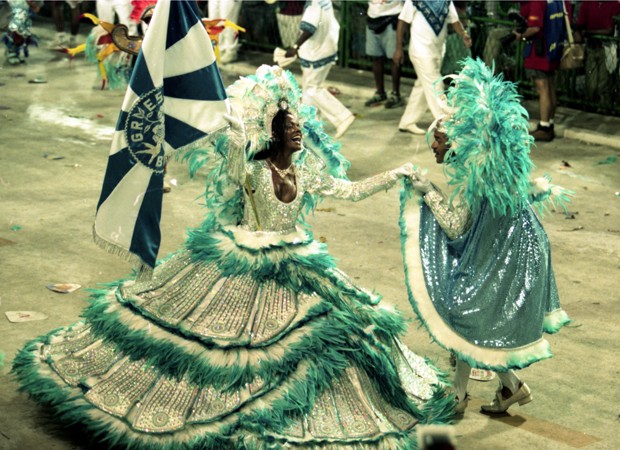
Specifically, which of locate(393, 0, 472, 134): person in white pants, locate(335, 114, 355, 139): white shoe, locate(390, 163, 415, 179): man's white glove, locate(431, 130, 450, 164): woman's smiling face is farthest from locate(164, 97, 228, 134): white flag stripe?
locate(393, 0, 472, 134): person in white pants

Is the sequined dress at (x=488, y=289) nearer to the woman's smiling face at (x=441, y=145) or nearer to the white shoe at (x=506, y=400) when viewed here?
the woman's smiling face at (x=441, y=145)

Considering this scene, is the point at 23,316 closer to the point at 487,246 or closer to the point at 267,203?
the point at 267,203

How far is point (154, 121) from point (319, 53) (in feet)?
20.7

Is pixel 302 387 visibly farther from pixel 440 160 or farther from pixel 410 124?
pixel 410 124

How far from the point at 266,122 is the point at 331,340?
3.77 feet

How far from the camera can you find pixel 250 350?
5.25 m

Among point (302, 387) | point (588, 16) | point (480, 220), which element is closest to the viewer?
point (302, 387)

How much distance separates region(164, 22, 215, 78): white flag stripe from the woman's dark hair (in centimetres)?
48

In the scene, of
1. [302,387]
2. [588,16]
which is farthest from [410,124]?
[302,387]

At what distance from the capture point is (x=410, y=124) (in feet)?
39.9

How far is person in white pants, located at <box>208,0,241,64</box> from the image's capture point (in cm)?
1516

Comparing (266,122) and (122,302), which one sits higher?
(266,122)

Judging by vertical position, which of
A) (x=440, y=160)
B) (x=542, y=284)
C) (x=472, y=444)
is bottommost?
(x=472, y=444)

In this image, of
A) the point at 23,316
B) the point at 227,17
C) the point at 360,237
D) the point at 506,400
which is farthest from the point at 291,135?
the point at 227,17
